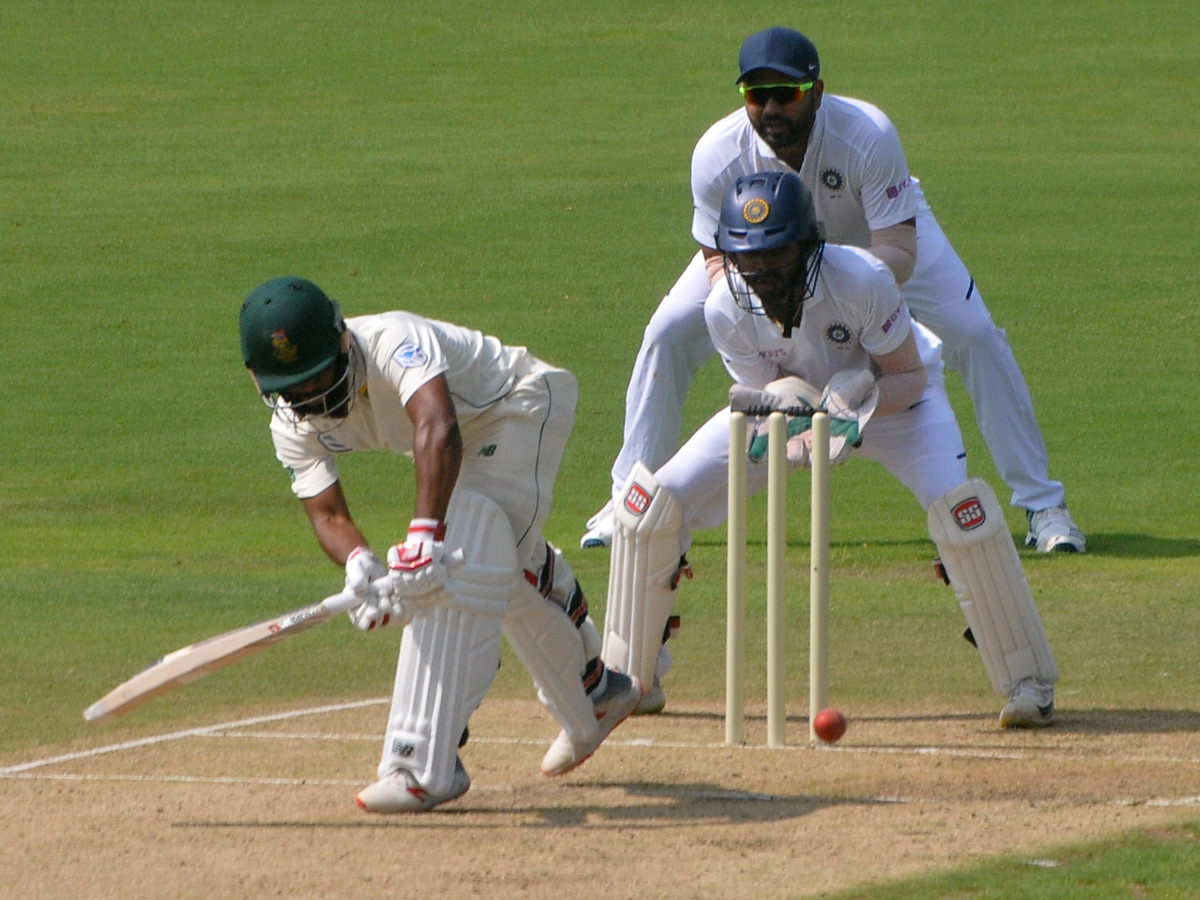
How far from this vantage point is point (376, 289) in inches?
565

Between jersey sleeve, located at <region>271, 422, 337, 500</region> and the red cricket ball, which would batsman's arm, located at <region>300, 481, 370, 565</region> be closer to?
jersey sleeve, located at <region>271, 422, 337, 500</region>

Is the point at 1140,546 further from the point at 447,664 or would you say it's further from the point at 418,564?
the point at 418,564

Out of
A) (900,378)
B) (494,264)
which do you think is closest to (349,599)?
(900,378)

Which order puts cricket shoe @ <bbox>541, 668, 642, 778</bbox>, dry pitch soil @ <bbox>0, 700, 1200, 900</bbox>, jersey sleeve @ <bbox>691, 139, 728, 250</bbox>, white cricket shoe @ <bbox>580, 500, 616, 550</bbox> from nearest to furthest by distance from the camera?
dry pitch soil @ <bbox>0, 700, 1200, 900</bbox> → cricket shoe @ <bbox>541, 668, 642, 778</bbox> → jersey sleeve @ <bbox>691, 139, 728, 250</bbox> → white cricket shoe @ <bbox>580, 500, 616, 550</bbox>

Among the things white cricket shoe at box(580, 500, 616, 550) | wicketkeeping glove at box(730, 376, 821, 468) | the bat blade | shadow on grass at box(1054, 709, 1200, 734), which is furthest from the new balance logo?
white cricket shoe at box(580, 500, 616, 550)

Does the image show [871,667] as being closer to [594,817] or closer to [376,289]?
[594,817]

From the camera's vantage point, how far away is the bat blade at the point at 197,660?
16.1ft

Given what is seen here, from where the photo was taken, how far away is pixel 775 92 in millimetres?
6375

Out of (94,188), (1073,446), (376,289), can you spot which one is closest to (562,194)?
(376,289)

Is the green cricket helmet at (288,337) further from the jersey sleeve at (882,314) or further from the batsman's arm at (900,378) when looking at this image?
the batsman's arm at (900,378)

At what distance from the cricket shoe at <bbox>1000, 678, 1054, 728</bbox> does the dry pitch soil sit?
63mm

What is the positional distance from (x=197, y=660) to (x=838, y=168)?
273 cm

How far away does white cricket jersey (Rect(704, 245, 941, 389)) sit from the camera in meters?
5.65

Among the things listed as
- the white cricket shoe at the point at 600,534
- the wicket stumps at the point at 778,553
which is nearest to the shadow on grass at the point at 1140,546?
the white cricket shoe at the point at 600,534
